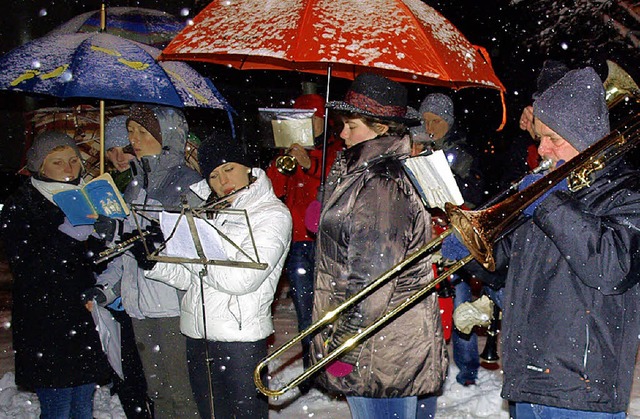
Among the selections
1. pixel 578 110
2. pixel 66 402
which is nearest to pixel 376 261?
pixel 578 110

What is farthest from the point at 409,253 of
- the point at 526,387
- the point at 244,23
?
the point at 244,23

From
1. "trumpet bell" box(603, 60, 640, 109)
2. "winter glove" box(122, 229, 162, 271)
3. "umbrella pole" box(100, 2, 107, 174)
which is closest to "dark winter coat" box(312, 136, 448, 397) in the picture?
"winter glove" box(122, 229, 162, 271)

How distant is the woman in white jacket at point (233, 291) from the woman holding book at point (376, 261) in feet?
1.53

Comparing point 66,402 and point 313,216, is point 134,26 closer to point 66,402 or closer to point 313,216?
point 313,216

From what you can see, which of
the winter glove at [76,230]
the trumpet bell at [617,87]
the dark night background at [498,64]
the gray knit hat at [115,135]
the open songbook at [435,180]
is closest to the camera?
the open songbook at [435,180]

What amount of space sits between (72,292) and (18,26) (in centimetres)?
1537

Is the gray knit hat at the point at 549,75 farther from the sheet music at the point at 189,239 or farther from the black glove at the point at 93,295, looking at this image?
the black glove at the point at 93,295

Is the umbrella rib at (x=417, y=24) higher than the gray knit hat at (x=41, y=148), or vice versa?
the umbrella rib at (x=417, y=24)

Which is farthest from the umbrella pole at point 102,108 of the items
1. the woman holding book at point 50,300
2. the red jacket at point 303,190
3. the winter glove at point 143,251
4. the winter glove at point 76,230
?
the red jacket at point 303,190

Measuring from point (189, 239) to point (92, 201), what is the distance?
0.91 meters

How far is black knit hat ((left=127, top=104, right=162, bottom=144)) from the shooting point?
4.30 m

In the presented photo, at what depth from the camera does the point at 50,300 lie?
3.94 metres

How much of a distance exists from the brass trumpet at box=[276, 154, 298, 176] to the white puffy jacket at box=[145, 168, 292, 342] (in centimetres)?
177

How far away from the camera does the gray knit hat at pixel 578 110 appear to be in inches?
103
